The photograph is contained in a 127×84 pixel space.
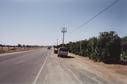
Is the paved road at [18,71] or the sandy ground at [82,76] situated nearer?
the paved road at [18,71]

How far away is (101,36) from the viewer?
32.6 m

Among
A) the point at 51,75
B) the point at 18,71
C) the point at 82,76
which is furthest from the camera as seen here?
the point at 18,71

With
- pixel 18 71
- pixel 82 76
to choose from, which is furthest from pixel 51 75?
pixel 18 71

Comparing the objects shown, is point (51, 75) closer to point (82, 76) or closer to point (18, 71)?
point (82, 76)

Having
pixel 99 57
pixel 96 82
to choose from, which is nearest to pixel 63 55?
pixel 99 57

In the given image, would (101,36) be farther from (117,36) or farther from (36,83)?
(36,83)

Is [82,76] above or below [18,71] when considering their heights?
below

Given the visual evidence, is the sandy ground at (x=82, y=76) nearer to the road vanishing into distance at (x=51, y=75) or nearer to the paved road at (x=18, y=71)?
the road vanishing into distance at (x=51, y=75)

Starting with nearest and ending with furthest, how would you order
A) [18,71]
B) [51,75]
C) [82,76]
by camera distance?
1. [51,75]
2. [82,76]
3. [18,71]

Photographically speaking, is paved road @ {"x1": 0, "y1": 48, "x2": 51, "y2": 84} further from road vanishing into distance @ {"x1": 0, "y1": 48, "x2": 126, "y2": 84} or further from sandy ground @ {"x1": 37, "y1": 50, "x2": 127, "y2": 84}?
sandy ground @ {"x1": 37, "y1": 50, "x2": 127, "y2": 84}

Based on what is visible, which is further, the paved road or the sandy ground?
the sandy ground

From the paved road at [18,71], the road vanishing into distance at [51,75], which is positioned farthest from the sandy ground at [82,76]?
the paved road at [18,71]

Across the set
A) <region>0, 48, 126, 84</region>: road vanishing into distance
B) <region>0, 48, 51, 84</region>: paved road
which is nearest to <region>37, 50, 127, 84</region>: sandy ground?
<region>0, 48, 126, 84</region>: road vanishing into distance

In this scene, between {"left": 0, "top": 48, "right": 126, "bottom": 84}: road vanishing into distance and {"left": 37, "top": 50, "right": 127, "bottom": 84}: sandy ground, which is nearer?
{"left": 0, "top": 48, "right": 126, "bottom": 84}: road vanishing into distance
